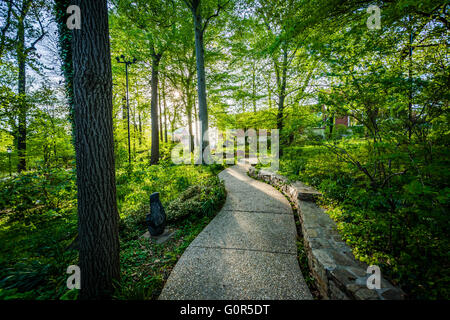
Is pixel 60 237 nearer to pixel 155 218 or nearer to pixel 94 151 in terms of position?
pixel 155 218

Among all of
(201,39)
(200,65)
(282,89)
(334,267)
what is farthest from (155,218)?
(201,39)

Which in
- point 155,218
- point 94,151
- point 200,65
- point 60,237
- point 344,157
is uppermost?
point 200,65

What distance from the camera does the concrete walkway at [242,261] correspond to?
189 centimetres

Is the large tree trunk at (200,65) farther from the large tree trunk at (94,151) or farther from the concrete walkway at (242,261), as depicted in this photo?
the large tree trunk at (94,151)

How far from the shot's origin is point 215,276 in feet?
6.91

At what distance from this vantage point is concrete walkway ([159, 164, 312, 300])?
1.89 meters

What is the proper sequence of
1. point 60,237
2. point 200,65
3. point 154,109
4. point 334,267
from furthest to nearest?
point 154,109
point 200,65
point 60,237
point 334,267

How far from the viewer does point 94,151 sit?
1.78 metres

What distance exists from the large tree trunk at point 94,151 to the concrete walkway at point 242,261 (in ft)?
2.87

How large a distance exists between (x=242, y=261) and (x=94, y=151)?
2.43 m

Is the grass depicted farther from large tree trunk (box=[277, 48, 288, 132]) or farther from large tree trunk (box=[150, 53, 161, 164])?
large tree trunk (box=[150, 53, 161, 164])
